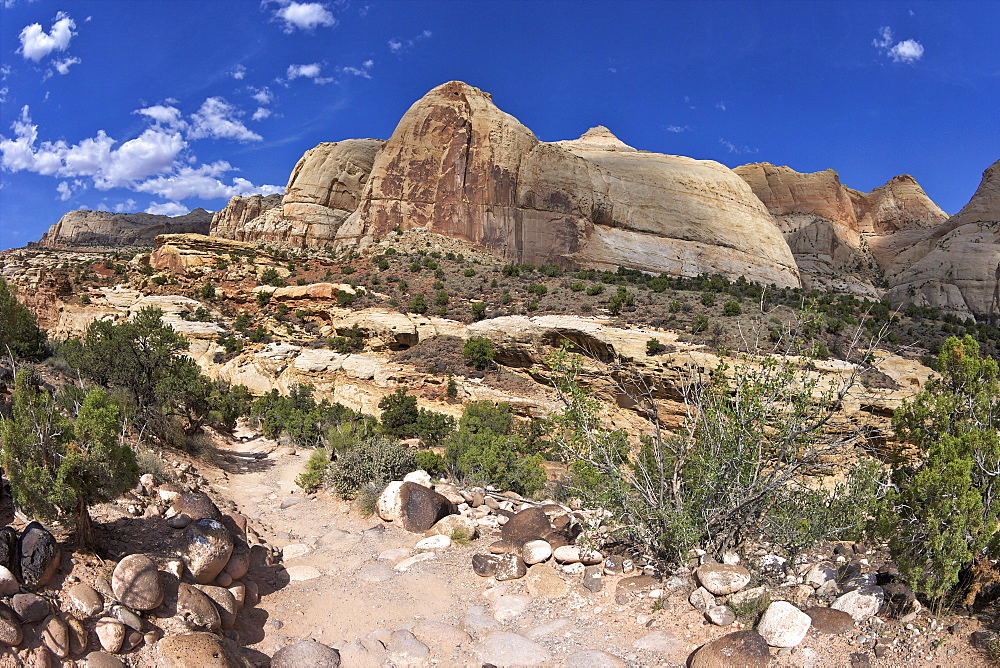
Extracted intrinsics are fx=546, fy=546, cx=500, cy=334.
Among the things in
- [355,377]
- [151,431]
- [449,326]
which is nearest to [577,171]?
[449,326]

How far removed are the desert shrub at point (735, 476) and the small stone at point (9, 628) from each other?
4332 millimetres

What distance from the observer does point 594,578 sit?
554 centimetres

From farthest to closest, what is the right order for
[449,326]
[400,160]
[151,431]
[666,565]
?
[400,160]
[449,326]
[151,431]
[666,565]

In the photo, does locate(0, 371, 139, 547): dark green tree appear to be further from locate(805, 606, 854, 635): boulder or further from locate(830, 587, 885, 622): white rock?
locate(830, 587, 885, 622): white rock

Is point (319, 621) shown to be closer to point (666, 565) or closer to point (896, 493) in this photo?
point (666, 565)

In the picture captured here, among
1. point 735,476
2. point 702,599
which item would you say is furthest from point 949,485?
point 702,599

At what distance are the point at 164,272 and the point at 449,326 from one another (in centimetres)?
1891

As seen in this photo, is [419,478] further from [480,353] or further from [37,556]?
[480,353]

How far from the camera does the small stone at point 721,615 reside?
14.6 feet

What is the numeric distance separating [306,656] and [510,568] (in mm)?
2298

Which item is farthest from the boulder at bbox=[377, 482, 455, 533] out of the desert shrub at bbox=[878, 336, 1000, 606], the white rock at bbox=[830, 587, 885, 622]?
the desert shrub at bbox=[878, 336, 1000, 606]

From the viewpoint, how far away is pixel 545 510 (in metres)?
7.34

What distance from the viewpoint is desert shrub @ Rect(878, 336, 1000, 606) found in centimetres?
372

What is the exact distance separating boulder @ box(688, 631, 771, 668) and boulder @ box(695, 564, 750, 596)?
25.6 inches
